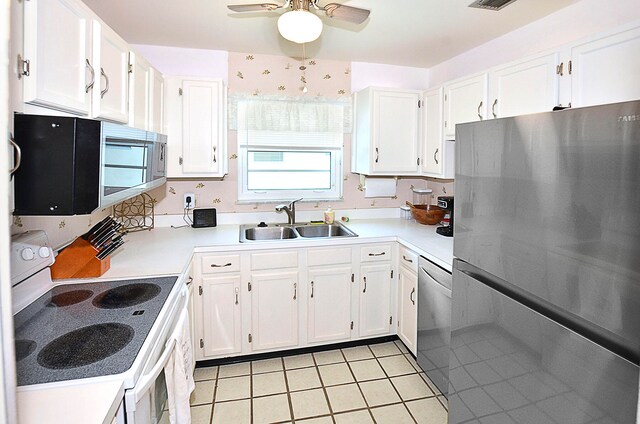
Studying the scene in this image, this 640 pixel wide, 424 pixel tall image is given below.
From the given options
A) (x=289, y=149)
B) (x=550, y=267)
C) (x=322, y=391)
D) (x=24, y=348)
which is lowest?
(x=322, y=391)

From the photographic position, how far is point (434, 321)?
2242 mm

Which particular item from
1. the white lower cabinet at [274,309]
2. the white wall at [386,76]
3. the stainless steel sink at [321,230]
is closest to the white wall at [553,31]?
the white wall at [386,76]

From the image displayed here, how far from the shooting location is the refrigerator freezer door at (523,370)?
40.0 inches

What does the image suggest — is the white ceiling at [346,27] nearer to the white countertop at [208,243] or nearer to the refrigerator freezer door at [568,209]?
the refrigerator freezer door at [568,209]

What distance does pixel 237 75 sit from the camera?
3.00 metres

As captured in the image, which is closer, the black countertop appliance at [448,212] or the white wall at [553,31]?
the white wall at [553,31]

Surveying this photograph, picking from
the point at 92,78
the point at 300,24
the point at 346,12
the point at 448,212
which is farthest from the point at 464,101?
the point at 92,78

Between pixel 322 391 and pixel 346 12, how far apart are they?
2177 millimetres

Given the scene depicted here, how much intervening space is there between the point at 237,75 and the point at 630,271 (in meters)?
2.85

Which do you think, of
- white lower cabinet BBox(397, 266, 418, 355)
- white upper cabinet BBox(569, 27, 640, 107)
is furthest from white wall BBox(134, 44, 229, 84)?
white upper cabinet BBox(569, 27, 640, 107)

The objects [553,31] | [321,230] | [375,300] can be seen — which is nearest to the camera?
[553,31]

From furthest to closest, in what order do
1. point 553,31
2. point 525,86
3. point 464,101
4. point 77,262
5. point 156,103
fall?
point 464,101
point 156,103
point 553,31
point 525,86
point 77,262

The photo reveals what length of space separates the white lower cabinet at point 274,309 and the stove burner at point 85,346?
1.26m

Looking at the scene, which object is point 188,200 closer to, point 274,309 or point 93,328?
point 274,309
